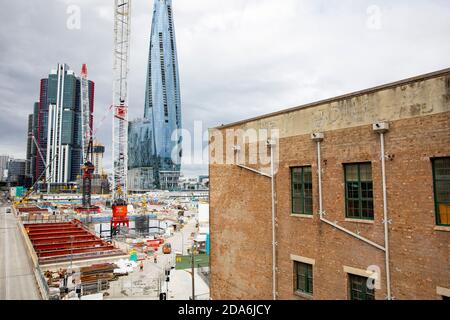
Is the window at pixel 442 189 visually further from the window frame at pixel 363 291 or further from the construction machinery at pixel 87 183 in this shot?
the construction machinery at pixel 87 183

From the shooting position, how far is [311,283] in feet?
42.7

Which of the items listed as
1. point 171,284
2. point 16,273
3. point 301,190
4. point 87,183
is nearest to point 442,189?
point 301,190

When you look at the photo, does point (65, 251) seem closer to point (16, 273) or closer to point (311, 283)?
point (16, 273)

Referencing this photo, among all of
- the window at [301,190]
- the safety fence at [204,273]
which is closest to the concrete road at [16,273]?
the safety fence at [204,273]

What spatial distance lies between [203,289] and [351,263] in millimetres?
19945

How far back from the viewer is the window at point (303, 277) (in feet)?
42.8

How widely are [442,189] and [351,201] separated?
2914 mm

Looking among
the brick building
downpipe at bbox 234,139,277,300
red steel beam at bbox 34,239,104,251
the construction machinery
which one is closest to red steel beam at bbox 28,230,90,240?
red steel beam at bbox 34,239,104,251

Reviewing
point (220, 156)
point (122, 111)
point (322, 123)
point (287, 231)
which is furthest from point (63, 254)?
point (122, 111)

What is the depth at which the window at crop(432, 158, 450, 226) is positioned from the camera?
9.50 metres

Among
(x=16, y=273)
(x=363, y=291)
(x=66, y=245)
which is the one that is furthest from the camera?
(x=66, y=245)
